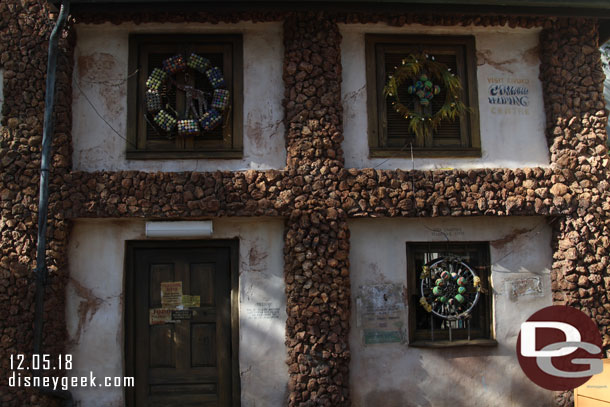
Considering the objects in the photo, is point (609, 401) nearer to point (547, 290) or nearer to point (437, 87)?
point (547, 290)

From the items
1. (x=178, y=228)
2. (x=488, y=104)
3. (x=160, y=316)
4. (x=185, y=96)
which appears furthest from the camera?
(x=488, y=104)

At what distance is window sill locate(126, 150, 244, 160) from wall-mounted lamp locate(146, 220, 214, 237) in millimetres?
870

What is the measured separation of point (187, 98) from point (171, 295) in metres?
2.55

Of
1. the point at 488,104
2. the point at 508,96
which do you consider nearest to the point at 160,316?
the point at 488,104

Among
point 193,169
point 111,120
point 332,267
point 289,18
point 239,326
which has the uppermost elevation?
point 289,18

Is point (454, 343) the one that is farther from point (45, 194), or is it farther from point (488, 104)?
point (45, 194)

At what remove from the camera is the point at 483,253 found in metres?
7.38

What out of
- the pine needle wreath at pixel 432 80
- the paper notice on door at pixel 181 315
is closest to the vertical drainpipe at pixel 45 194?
the paper notice on door at pixel 181 315

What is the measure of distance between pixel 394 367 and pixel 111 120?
15.8ft

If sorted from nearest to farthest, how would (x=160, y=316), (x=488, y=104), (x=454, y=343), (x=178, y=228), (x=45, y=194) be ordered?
1. (x=45, y=194)
2. (x=178, y=228)
3. (x=160, y=316)
4. (x=454, y=343)
5. (x=488, y=104)

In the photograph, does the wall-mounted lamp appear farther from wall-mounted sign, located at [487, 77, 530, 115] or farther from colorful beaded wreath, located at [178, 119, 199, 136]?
wall-mounted sign, located at [487, 77, 530, 115]

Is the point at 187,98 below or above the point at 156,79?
below

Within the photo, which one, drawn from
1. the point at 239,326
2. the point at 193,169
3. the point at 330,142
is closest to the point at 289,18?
the point at 330,142

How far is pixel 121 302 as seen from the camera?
6.86 m
